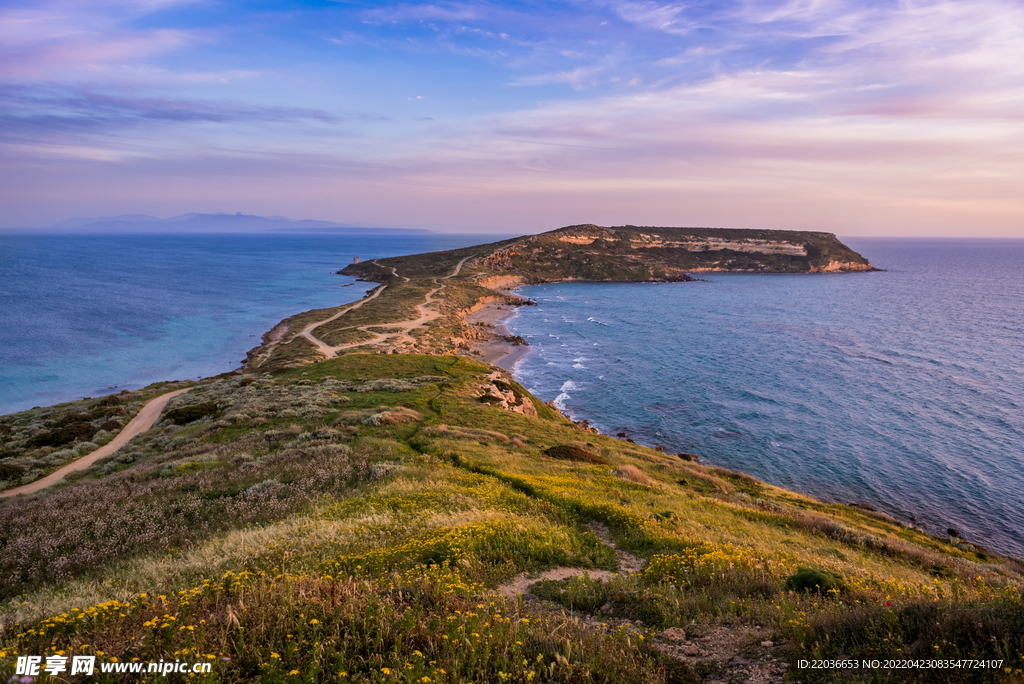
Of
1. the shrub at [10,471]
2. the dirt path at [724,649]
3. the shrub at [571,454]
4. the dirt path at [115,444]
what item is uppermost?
the dirt path at [724,649]

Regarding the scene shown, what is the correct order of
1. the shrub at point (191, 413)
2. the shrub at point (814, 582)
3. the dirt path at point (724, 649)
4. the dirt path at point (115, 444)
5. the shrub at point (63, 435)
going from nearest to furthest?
the dirt path at point (724, 649) → the shrub at point (814, 582) → the dirt path at point (115, 444) → the shrub at point (63, 435) → the shrub at point (191, 413)

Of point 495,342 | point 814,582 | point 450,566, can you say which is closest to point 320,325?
point 495,342

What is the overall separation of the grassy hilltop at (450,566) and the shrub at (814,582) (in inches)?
1.8

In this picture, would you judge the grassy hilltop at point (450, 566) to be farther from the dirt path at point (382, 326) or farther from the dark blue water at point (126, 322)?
the dirt path at point (382, 326)

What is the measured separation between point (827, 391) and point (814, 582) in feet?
172

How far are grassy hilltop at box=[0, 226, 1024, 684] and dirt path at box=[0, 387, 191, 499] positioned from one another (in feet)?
2.88

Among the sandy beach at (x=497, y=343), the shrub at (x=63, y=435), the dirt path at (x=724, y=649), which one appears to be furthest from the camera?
the sandy beach at (x=497, y=343)

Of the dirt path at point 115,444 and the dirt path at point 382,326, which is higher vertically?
the dirt path at point 382,326

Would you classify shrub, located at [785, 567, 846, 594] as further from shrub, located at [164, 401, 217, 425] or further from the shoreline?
the shoreline

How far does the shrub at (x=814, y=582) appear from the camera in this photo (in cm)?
985

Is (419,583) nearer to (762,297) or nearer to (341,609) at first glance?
(341,609)

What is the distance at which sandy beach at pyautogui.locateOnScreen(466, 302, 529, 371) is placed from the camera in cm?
6838

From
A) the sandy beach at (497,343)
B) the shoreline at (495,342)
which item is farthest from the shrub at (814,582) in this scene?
the sandy beach at (497,343)

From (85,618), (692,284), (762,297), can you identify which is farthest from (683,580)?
(692,284)
